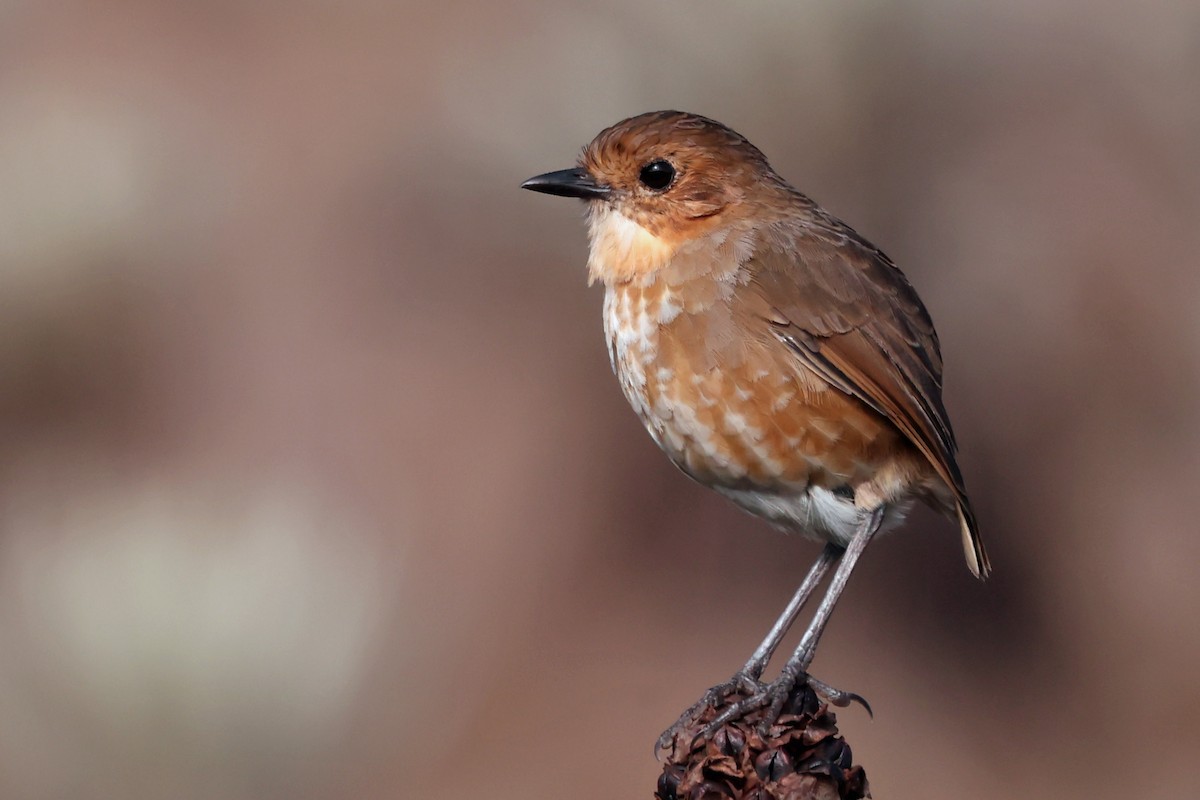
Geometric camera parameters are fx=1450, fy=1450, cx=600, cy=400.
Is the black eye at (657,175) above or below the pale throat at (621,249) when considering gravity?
above

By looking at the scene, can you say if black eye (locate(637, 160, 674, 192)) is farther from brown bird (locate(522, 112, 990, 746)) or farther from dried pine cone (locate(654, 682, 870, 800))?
dried pine cone (locate(654, 682, 870, 800))

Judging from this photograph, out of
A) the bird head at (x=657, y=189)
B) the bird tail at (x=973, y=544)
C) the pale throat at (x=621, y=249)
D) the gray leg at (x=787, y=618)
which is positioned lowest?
the gray leg at (x=787, y=618)

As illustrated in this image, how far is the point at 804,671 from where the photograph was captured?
365cm

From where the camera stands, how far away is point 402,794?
7.02 m

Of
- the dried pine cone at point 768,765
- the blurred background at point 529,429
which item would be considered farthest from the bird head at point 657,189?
the blurred background at point 529,429

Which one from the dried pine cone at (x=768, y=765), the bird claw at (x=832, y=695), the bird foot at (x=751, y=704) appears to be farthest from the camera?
the bird claw at (x=832, y=695)

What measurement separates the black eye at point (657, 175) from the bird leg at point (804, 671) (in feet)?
3.57

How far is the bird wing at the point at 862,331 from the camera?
3.84 meters

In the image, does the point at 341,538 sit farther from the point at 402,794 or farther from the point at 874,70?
the point at 874,70

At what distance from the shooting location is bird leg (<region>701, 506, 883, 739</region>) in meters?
3.38

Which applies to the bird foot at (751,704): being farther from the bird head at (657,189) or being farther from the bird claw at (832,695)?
the bird head at (657,189)

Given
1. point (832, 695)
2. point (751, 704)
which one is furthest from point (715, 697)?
point (832, 695)

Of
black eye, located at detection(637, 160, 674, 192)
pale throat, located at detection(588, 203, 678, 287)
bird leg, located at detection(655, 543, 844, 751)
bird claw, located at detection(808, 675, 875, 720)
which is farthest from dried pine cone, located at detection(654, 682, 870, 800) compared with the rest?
black eye, located at detection(637, 160, 674, 192)

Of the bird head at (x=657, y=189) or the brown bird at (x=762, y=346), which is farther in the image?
the bird head at (x=657, y=189)
